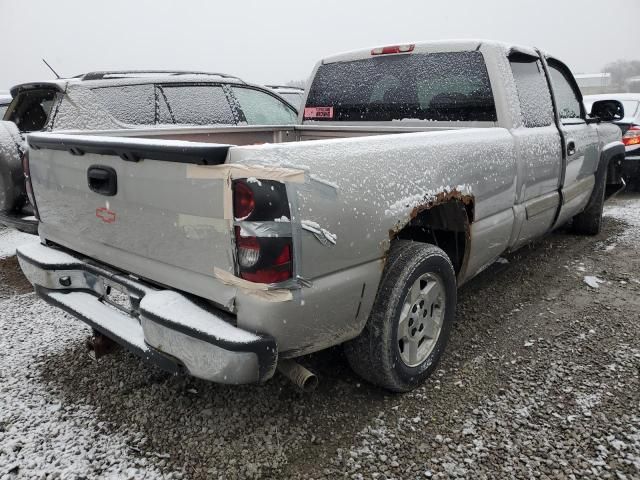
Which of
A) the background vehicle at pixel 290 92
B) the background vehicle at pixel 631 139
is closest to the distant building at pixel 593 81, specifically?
the background vehicle at pixel 631 139

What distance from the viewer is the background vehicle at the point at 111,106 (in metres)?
3.79

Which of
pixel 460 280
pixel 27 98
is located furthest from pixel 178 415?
pixel 27 98

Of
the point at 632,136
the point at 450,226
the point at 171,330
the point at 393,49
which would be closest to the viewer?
the point at 171,330

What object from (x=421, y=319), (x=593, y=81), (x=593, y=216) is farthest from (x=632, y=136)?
(x=593, y=81)

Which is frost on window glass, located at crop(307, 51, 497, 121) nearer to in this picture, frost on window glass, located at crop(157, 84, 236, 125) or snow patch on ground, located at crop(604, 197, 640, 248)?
frost on window glass, located at crop(157, 84, 236, 125)

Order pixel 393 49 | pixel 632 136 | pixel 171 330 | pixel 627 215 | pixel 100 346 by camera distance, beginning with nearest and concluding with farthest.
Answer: pixel 171 330 → pixel 100 346 → pixel 393 49 → pixel 627 215 → pixel 632 136

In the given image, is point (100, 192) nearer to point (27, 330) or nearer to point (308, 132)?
point (27, 330)

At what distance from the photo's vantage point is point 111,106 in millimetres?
4777

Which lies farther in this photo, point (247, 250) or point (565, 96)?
point (565, 96)

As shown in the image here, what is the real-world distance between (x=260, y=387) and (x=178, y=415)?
445 mm

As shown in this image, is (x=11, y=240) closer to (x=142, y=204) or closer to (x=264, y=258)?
(x=142, y=204)

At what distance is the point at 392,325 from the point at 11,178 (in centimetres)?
331

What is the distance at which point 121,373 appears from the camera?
9.05ft

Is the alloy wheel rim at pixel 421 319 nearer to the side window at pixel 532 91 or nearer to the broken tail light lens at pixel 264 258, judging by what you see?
the broken tail light lens at pixel 264 258
